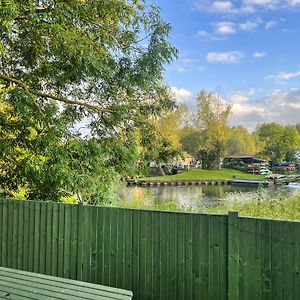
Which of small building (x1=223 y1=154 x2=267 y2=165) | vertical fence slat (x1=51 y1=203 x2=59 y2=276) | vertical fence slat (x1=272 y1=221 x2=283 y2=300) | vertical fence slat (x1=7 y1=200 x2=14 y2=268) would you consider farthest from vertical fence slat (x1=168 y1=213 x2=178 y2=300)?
small building (x1=223 y1=154 x2=267 y2=165)

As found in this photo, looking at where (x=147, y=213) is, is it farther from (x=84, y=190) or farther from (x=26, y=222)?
(x=84, y=190)

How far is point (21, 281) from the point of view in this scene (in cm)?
366

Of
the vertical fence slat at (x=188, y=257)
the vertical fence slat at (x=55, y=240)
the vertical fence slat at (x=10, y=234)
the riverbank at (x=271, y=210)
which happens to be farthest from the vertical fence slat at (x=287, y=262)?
the riverbank at (x=271, y=210)

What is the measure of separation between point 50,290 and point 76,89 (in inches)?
210

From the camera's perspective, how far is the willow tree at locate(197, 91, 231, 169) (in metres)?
45.2

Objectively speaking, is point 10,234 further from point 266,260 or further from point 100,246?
point 266,260

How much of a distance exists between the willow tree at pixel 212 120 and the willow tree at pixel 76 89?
3747 cm

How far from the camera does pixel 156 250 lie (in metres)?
4.27

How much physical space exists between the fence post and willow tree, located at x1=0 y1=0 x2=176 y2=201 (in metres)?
3.68

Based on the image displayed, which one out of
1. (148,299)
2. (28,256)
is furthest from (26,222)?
(148,299)

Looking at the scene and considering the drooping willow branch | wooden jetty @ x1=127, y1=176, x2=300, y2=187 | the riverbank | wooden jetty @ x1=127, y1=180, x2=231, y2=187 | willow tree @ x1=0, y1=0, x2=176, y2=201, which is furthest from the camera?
wooden jetty @ x1=127, y1=180, x2=231, y2=187

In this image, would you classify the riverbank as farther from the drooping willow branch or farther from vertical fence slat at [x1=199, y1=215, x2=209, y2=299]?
vertical fence slat at [x1=199, y1=215, x2=209, y2=299]

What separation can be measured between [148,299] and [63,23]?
4.87 metres

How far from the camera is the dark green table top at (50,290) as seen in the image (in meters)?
3.30
